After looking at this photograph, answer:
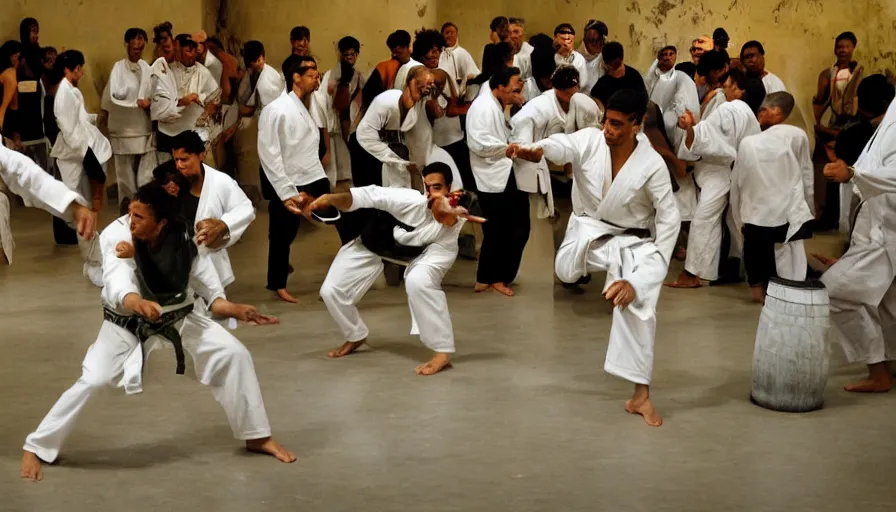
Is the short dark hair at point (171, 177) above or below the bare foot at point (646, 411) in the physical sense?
above

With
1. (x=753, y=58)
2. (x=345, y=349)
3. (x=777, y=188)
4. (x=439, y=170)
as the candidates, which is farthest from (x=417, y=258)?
(x=753, y=58)

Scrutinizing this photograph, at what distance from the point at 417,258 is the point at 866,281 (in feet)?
7.27

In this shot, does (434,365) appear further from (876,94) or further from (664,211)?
(876,94)

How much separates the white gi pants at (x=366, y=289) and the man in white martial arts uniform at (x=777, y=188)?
2129mm

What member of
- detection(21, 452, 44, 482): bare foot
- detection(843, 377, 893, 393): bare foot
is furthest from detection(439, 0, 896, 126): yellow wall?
detection(21, 452, 44, 482): bare foot

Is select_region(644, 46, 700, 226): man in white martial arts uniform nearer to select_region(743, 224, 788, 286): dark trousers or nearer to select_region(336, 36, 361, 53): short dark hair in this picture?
select_region(743, 224, 788, 286): dark trousers

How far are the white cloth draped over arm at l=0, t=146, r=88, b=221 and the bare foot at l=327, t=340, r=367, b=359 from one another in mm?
1639

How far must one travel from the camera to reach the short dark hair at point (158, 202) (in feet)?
14.3

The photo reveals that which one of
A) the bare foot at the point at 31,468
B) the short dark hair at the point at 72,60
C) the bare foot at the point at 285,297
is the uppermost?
the short dark hair at the point at 72,60

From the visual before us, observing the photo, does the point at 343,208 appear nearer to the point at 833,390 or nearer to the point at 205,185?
the point at 205,185

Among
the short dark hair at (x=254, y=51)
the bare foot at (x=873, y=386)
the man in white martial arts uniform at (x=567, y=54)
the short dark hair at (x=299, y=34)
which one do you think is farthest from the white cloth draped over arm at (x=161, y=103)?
the bare foot at (x=873, y=386)

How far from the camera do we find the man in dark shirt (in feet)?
27.2

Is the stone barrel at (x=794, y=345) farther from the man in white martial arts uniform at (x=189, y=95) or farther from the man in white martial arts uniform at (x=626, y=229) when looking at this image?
the man in white martial arts uniform at (x=189, y=95)

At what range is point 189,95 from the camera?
977cm
